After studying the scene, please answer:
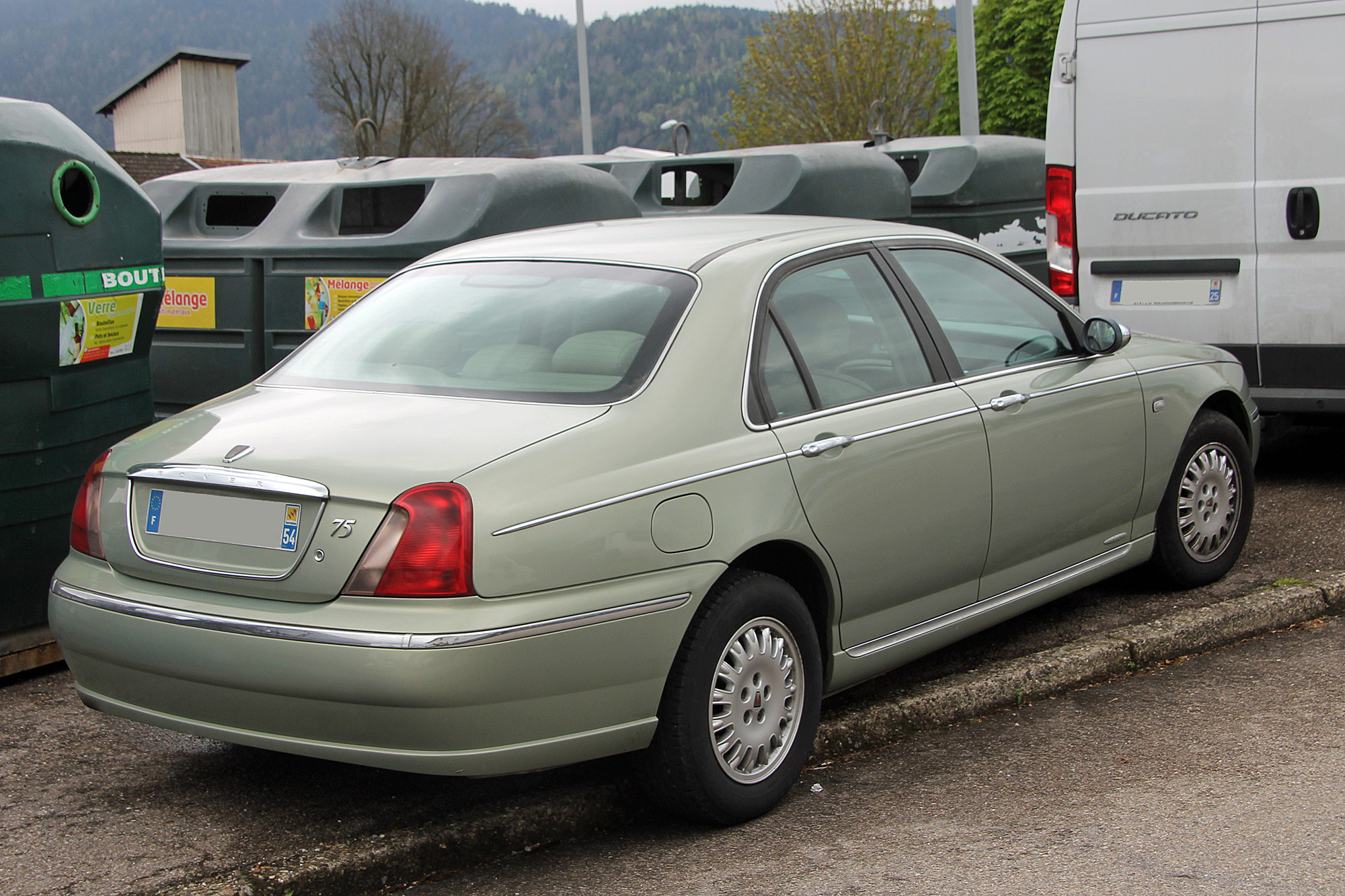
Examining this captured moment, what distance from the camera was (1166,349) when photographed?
517 cm

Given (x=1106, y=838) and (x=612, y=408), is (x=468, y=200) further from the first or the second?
(x=1106, y=838)

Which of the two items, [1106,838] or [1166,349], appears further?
[1166,349]

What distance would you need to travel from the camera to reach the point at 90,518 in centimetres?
345

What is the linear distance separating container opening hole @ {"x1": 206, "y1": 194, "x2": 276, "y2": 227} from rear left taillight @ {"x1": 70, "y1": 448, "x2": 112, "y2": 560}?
381 cm

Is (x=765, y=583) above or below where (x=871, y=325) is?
below

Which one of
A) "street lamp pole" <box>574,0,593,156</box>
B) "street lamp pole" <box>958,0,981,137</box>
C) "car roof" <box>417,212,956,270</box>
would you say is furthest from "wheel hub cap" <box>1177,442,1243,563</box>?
"street lamp pole" <box>574,0,593,156</box>

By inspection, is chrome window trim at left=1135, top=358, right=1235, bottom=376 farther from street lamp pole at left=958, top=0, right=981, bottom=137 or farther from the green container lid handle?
street lamp pole at left=958, top=0, right=981, bottom=137

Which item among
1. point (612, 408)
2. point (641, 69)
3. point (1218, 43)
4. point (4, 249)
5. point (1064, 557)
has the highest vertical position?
point (641, 69)

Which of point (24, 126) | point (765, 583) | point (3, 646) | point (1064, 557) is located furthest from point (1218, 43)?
point (3, 646)

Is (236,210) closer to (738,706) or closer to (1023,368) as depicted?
(1023,368)

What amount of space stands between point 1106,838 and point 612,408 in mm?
1531

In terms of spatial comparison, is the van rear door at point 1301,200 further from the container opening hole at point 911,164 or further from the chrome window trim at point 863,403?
the container opening hole at point 911,164

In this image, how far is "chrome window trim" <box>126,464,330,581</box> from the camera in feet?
9.95

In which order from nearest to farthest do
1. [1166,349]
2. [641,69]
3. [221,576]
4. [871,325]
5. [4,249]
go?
[221,576]
[871,325]
[4,249]
[1166,349]
[641,69]
